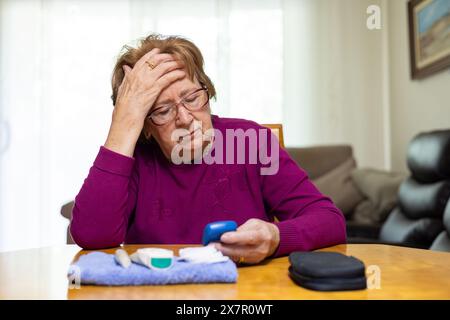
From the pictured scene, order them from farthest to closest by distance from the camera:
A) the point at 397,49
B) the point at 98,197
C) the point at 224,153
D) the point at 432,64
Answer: the point at 397,49
the point at 432,64
the point at 224,153
the point at 98,197

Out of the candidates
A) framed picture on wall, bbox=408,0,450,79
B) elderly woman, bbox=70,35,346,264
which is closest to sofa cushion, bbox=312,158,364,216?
framed picture on wall, bbox=408,0,450,79

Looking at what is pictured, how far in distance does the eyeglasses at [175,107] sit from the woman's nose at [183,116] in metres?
0.01

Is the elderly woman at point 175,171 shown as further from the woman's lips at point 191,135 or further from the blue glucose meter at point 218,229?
the blue glucose meter at point 218,229

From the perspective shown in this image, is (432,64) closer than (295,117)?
Yes

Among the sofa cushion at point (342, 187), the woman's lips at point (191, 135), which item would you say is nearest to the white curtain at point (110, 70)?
the sofa cushion at point (342, 187)

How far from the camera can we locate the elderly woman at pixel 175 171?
1.15 meters

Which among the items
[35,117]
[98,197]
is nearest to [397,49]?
[35,117]

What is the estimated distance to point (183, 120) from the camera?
4.06 feet

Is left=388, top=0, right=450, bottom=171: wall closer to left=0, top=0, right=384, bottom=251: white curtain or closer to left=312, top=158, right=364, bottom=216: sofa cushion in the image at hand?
left=0, top=0, right=384, bottom=251: white curtain

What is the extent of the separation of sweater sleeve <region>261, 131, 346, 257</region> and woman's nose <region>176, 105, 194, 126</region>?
0.74 ft

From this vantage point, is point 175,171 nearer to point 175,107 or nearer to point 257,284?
point 175,107

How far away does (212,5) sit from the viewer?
3.88m

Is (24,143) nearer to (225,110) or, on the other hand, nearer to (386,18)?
(225,110)

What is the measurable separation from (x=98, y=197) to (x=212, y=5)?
297 cm
